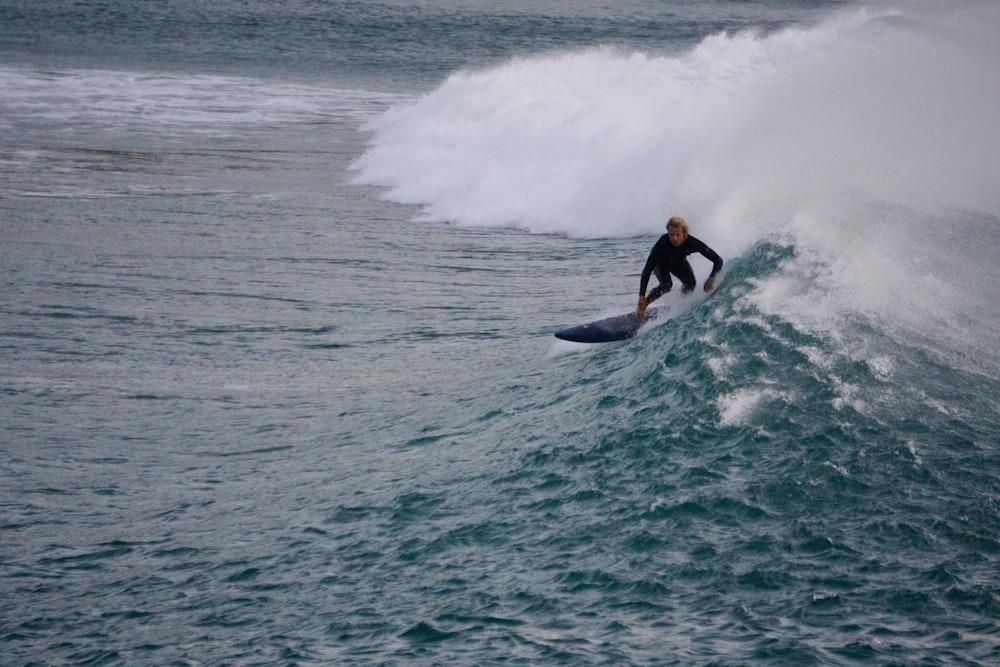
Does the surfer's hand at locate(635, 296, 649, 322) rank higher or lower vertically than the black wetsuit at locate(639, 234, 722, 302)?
lower

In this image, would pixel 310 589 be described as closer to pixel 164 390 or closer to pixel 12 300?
pixel 164 390

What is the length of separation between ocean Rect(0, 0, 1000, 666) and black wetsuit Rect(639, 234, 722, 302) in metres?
0.34

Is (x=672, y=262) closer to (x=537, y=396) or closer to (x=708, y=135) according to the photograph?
(x=537, y=396)

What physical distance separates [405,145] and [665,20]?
196 feet

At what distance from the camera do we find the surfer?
12508 millimetres

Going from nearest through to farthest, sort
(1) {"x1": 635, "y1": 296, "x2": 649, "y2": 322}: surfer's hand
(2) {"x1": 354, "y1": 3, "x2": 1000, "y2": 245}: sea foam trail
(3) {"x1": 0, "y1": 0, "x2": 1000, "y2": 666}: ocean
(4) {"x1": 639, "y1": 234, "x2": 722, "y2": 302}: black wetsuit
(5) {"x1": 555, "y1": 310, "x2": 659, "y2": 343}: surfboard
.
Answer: (3) {"x1": 0, "y1": 0, "x2": 1000, "y2": 666}: ocean < (4) {"x1": 639, "y1": 234, "x2": 722, "y2": 302}: black wetsuit < (1) {"x1": 635, "y1": 296, "x2": 649, "y2": 322}: surfer's hand < (5) {"x1": 555, "y1": 310, "x2": 659, "y2": 343}: surfboard < (2) {"x1": 354, "y1": 3, "x2": 1000, "y2": 245}: sea foam trail

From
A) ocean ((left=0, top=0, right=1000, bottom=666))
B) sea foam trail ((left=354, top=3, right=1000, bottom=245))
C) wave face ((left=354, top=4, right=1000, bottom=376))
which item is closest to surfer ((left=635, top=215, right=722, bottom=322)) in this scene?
ocean ((left=0, top=0, right=1000, bottom=666))

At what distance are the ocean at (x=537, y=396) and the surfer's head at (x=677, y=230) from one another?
102 centimetres

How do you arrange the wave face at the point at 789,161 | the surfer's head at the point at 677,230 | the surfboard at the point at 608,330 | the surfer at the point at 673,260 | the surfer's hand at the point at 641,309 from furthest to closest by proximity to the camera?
the surfboard at the point at 608,330 < the surfer's hand at the point at 641,309 < the wave face at the point at 789,161 < the surfer at the point at 673,260 < the surfer's head at the point at 677,230

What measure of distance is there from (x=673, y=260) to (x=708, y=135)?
10020 millimetres

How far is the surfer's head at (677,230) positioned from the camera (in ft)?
40.3

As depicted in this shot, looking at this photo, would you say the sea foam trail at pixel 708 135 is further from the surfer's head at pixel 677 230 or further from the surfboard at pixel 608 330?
the surfer's head at pixel 677 230

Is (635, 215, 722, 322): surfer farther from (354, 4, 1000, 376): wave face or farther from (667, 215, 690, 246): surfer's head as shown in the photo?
(354, 4, 1000, 376): wave face

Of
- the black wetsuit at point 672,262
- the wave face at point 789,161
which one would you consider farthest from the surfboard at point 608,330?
the wave face at point 789,161
